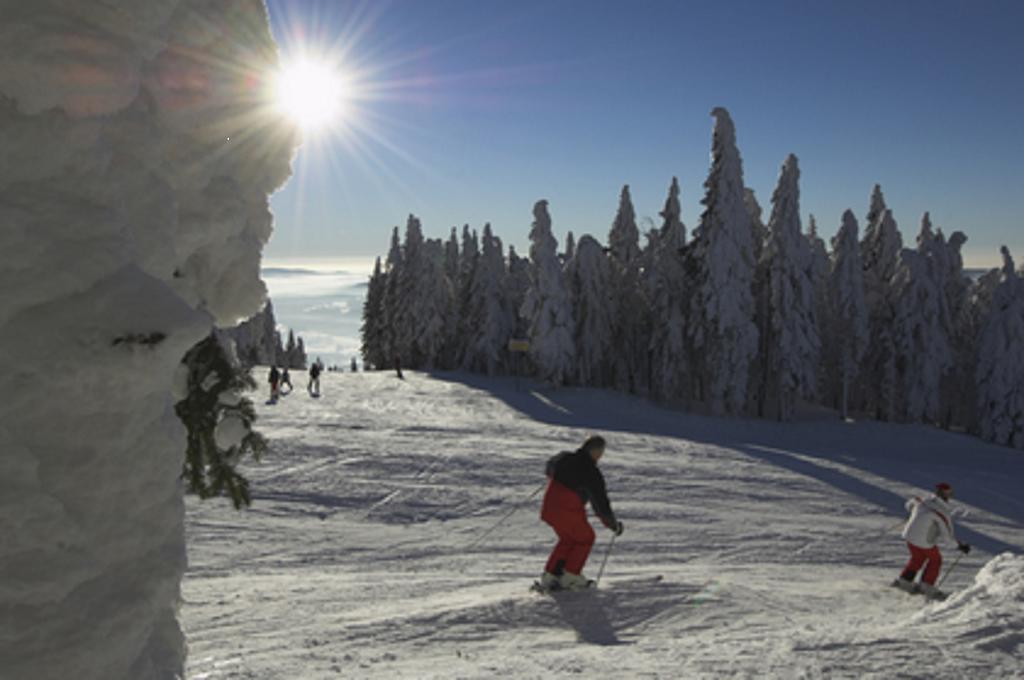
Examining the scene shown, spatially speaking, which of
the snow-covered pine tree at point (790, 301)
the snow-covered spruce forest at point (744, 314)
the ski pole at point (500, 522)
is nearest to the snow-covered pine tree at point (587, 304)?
the snow-covered spruce forest at point (744, 314)

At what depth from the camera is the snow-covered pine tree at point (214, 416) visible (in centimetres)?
372

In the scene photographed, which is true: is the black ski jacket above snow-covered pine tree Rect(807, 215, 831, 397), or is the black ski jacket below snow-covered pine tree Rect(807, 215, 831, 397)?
below

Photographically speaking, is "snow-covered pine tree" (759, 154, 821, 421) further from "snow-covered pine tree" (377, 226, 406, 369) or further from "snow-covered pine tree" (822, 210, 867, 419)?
"snow-covered pine tree" (377, 226, 406, 369)

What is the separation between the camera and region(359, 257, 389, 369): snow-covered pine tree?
67438 millimetres

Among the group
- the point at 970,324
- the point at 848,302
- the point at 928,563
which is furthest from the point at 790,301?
the point at 928,563

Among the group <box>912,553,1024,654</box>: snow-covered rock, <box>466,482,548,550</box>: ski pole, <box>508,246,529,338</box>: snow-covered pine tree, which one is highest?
<box>508,246,529,338</box>: snow-covered pine tree

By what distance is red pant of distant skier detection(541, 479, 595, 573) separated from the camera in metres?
7.04

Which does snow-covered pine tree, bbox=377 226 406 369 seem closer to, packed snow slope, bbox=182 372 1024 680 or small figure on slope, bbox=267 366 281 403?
small figure on slope, bbox=267 366 281 403

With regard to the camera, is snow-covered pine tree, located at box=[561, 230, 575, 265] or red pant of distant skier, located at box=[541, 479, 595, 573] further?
snow-covered pine tree, located at box=[561, 230, 575, 265]

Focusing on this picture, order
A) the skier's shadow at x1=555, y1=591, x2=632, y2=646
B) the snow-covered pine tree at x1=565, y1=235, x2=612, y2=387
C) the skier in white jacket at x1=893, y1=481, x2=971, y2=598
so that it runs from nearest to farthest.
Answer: the skier's shadow at x1=555, y1=591, x2=632, y2=646 → the skier in white jacket at x1=893, y1=481, x2=971, y2=598 → the snow-covered pine tree at x1=565, y1=235, x2=612, y2=387

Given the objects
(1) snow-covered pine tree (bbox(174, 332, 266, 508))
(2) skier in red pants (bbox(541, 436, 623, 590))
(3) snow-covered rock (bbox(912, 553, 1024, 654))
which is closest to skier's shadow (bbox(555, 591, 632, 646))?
(2) skier in red pants (bbox(541, 436, 623, 590))

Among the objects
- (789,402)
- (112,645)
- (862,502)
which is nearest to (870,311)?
(789,402)

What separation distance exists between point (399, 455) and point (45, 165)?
1561 cm

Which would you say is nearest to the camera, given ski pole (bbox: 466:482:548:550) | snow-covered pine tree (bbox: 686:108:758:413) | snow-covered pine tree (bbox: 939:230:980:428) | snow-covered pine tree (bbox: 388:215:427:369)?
ski pole (bbox: 466:482:548:550)
